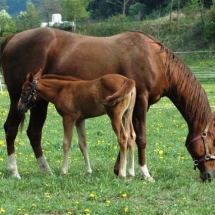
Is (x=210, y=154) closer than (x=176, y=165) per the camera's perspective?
Yes

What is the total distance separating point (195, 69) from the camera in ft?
129

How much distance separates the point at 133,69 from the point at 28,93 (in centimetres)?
153

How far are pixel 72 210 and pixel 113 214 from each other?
46cm

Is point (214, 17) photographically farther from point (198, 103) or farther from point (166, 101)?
point (198, 103)

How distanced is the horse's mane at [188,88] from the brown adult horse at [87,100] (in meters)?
0.81

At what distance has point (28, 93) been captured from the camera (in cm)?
852

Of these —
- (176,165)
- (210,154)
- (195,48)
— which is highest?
(210,154)

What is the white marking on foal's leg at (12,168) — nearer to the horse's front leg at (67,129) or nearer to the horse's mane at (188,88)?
the horse's front leg at (67,129)

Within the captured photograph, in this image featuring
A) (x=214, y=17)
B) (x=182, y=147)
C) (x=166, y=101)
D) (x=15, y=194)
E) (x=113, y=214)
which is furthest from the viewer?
(x=214, y=17)

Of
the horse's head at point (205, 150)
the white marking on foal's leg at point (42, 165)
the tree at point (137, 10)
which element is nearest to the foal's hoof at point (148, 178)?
the horse's head at point (205, 150)

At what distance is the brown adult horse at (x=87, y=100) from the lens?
26.3ft

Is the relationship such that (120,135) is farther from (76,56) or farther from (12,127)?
(12,127)

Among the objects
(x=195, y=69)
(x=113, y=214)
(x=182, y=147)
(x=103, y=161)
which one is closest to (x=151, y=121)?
(x=182, y=147)

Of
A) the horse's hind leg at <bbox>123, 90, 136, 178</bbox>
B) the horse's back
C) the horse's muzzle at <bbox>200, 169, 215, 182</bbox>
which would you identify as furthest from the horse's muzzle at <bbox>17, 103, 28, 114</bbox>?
the horse's muzzle at <bbox>200, 169, 215, 182</bbox>
